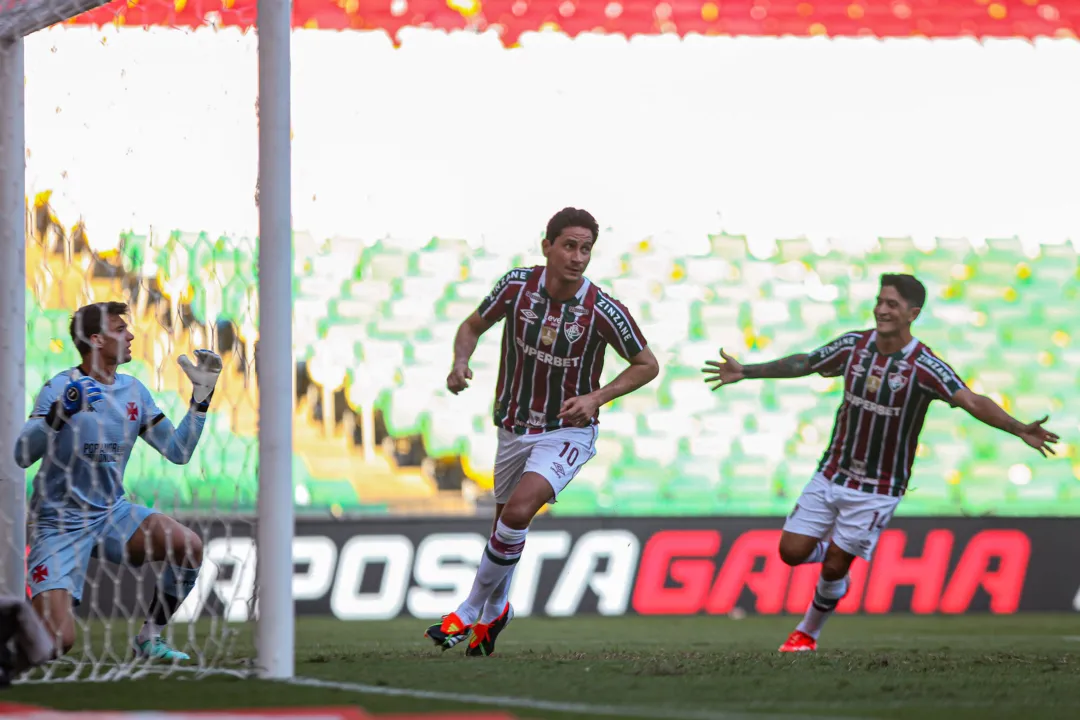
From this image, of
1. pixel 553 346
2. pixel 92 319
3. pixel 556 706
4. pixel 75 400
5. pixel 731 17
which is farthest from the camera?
pixel 731 17

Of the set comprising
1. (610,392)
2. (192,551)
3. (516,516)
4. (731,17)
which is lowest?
(192,551)

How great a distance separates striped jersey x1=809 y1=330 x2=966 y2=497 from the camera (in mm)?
6652

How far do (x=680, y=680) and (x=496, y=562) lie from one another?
1221mm

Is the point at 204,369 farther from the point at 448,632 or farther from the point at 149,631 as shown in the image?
the point at 448,632

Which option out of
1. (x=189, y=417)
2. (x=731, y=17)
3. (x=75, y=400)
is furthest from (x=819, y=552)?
(x=731, y=17)

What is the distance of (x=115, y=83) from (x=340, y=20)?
18.6 ft

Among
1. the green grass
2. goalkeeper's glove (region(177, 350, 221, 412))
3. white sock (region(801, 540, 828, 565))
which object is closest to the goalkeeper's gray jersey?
goalkeeper's glove (region(177, 350, 221, 412))

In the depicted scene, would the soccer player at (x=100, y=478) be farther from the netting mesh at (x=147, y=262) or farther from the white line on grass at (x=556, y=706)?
the white line on grass at (x=556, y=706)

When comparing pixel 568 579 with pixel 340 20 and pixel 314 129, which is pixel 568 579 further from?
pixel 340 20

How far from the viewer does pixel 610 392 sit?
19.2ft

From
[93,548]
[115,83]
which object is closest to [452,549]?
[115,83]

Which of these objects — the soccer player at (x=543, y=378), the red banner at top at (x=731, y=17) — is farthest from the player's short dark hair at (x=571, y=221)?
the red banner at top at (x=731, y=17)

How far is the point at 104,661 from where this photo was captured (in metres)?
5.30

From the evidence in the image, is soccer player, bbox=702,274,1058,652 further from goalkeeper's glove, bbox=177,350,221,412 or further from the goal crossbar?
the goal crossbar
